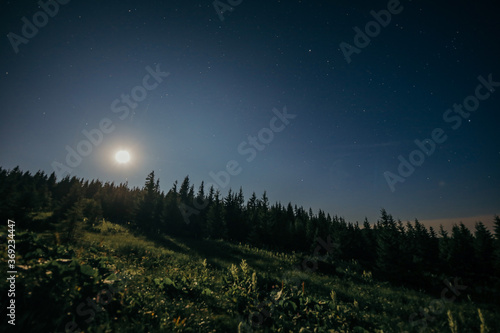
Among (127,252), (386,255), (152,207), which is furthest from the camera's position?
(152,207)

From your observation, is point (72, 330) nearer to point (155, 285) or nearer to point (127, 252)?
point (155, 285)

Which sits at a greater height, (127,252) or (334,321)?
(127,252)

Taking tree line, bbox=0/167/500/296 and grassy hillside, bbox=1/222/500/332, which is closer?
grassy hillside, bbox=1/222/500/332

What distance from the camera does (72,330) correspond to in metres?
4.60

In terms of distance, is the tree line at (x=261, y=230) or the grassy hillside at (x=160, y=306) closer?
the grassy hillside at (x=160, y=306)

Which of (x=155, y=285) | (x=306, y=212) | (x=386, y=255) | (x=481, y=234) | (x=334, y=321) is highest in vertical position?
(x=306, y=212)

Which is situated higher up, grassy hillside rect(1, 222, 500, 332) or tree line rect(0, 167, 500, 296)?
tree line rect(0, 167, 500, 296)

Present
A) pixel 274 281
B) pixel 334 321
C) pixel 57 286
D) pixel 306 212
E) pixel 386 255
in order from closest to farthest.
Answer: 1. pixel 57 286
2. pixel 334 321
3. pixel 274 281
4. pixel 386 255
5. pixel 306 212

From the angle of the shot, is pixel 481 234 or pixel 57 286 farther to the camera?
pixel 481 234

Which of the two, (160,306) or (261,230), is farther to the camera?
(261,230)

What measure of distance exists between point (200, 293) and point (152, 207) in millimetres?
37888

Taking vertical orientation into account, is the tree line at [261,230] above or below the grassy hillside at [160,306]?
above

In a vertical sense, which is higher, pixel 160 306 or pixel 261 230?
pixel 261 230

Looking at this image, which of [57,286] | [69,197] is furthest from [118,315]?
[69,197]
